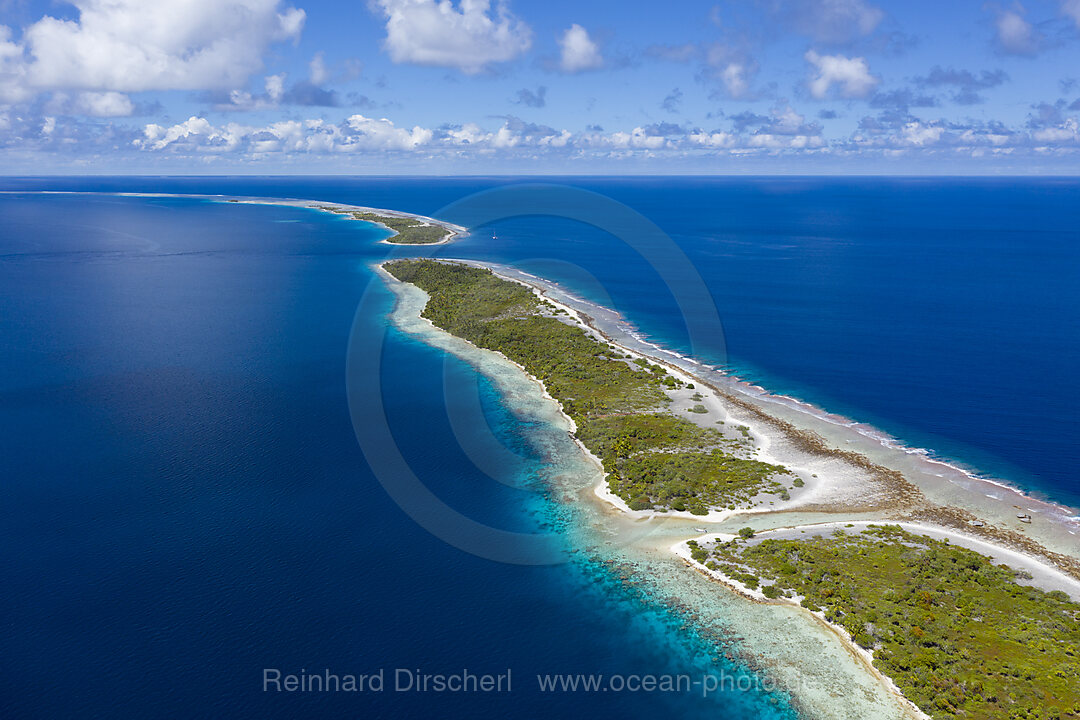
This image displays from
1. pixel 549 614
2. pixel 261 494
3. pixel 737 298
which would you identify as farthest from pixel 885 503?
pixel 737 298

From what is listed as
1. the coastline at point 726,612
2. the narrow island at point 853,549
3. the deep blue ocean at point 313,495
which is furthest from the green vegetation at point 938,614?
the deep blue ocean at point 313,495

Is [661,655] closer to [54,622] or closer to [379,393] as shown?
[54,622]

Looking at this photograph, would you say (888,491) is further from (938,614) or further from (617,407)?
(617,407)

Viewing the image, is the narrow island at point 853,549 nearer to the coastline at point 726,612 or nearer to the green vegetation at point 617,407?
the green vegetation at point 617,407

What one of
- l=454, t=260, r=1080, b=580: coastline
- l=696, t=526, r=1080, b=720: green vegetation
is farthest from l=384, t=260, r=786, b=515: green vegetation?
l=696, t=526, r=1080, b=720: green vegetation

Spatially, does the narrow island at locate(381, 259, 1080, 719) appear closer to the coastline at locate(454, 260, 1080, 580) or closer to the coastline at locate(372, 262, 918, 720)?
the coastline at locate(454, 260, 1080, 580)

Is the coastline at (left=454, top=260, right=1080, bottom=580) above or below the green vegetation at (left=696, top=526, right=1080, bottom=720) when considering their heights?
above
